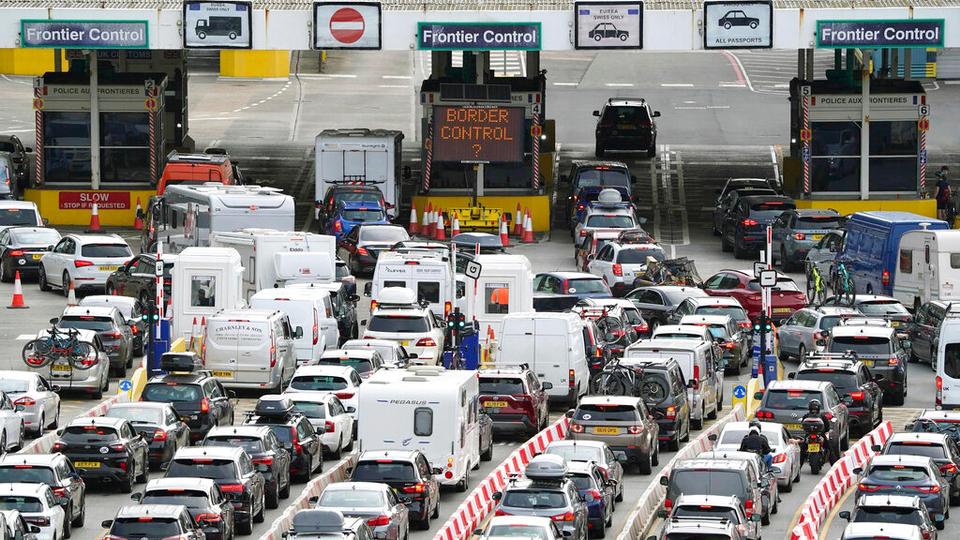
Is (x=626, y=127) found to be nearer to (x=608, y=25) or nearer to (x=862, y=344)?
(x=608, y=25)

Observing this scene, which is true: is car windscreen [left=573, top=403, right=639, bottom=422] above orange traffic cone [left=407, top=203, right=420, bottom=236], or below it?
below

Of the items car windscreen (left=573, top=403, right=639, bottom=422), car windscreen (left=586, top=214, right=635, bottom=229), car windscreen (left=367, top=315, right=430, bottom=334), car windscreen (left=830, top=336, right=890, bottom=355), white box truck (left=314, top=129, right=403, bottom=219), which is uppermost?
white box truck (left=314, top=129, right=403, bottom=219)

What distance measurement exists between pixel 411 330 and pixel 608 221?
15.3 m

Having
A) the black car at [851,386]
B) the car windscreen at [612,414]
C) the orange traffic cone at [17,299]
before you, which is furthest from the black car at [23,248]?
the car windscreen at [612,414]

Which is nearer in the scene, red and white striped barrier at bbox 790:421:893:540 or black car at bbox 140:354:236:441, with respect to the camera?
red and white striped barrier at bbox 790:421:893:540

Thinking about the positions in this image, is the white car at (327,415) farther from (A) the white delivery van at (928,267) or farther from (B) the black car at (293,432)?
(A) the white delivery van at (928,267)

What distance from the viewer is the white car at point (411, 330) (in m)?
47.9

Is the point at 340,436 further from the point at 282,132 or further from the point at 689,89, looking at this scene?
the point at 689,89

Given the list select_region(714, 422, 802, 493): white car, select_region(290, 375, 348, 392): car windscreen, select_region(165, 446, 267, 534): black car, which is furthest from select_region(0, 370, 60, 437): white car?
select_region(714, 422, 802, 493): white car

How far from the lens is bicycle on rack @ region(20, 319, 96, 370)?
4391 centimetres

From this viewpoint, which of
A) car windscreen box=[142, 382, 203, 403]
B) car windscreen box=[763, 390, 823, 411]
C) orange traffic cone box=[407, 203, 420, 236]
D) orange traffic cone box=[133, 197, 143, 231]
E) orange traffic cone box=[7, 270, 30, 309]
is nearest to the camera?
car windscreen box=[763, 390, 823, 411]

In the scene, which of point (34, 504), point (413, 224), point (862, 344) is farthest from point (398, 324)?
point (413, 224)

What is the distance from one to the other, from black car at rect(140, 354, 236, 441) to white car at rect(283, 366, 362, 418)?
1.27 m

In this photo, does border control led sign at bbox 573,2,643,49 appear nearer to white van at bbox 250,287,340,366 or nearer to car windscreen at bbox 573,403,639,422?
white van at bbox 250,287,340,366
